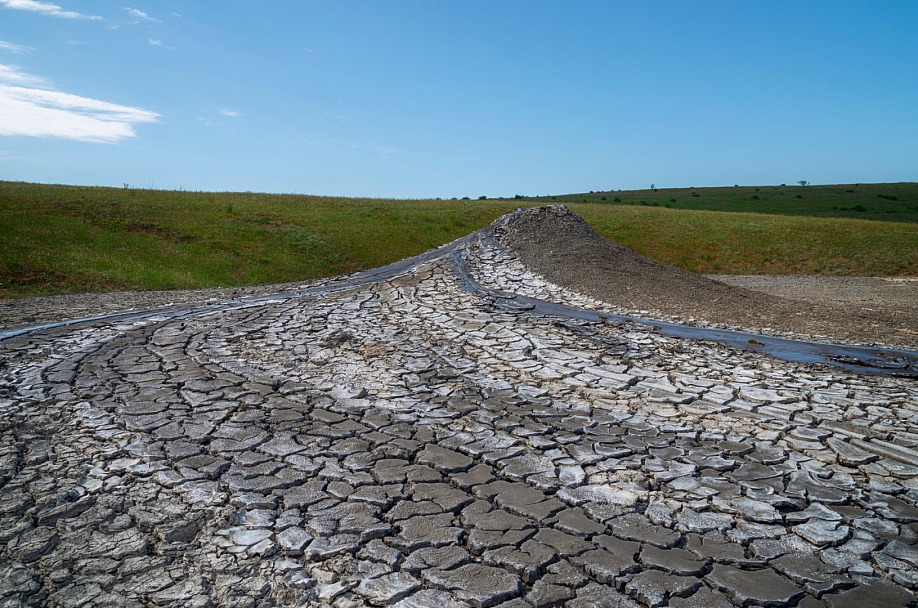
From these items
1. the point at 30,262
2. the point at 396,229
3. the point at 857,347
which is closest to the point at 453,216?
the point at 396,229

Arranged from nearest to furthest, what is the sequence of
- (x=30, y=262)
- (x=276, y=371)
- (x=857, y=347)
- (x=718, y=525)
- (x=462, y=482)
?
1. (x=718, y=525)
2. (x=462, y=482)
3. (x=276, y=371)
4. (x=857, y=347)
5. (x=30, y=262)

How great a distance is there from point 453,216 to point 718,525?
25.7 m

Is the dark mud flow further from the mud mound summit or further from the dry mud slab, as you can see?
the mud mound summit

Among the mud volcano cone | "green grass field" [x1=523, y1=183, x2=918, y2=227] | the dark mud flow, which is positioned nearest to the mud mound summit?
the mud volcano cone

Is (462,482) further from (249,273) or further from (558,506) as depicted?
(249,273)

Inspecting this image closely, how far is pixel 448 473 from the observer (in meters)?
5.02

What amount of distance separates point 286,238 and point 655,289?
1436 cm

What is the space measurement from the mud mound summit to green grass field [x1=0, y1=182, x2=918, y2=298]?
279 inches

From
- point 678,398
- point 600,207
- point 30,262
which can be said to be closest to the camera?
point 678,398

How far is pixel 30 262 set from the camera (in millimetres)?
16219

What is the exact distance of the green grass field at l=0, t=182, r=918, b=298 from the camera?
1712 cm

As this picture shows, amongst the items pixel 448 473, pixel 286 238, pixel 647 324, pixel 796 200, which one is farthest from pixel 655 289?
pixel 796 200

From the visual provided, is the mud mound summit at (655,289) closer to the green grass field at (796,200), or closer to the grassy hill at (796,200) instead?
the green grass field at (796,200)

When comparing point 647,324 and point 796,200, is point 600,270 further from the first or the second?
point 796,200
